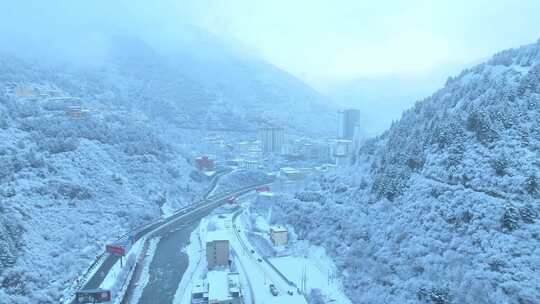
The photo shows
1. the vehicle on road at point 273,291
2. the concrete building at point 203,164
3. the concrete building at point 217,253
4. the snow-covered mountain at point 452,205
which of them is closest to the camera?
the snow-covered mountain at point 452,205

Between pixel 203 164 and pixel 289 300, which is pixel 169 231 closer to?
pixel 289 300

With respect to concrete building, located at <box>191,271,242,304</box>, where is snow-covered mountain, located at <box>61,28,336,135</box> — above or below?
above

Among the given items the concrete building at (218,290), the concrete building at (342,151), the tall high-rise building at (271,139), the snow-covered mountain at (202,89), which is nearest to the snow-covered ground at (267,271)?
the concrete building at (218,290)

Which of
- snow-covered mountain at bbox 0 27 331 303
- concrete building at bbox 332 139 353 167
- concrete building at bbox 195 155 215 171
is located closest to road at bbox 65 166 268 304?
snow-covered mountain at bbox 0 27 331 303

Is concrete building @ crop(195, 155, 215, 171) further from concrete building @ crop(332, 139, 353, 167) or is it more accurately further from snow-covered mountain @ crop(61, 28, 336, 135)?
snow-covered mountain @ crop(61, 28, 336, 135)

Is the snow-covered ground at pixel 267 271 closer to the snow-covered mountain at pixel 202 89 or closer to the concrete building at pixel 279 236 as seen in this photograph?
the concrete building at pixel 279 236

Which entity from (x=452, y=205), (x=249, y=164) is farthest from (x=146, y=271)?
(x=249, y=164)
